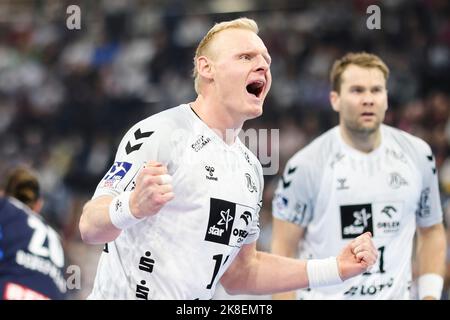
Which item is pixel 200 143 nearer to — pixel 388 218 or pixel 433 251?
pixel 388 218

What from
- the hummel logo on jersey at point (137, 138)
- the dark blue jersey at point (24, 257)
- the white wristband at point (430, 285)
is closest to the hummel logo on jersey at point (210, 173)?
the hummel logo on jersey at point (137, 138)

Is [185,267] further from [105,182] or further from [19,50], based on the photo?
[19,50]

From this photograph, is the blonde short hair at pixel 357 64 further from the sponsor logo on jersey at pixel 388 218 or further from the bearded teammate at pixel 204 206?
the bearded teammate at pixel 204 206

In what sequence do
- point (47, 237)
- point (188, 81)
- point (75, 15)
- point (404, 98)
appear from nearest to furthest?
point (47, 237) → point (75, 15) → point (404, 98) → point (188, 81)

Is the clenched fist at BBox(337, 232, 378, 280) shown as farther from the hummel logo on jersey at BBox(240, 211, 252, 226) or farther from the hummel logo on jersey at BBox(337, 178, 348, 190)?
the hummel logo on jersey at BBox(337, 178, 348, 190)

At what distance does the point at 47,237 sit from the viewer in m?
5.17

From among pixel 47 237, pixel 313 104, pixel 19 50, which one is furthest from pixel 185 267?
pixel 19 50

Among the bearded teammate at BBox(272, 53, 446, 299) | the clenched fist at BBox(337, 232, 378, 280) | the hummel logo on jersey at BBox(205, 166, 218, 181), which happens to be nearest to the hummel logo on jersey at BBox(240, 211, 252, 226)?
the hummel logo on jersey at BBox(205, 166, 218, 181)

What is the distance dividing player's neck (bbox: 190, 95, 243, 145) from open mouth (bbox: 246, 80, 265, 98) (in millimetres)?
195

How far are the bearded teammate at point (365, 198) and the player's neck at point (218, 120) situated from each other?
1714 mm

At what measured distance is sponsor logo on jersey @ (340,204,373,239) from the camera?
5746 mm

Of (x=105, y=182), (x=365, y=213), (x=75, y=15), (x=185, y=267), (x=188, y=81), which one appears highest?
(x=188, y=81)

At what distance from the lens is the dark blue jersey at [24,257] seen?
4961mm

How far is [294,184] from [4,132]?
800 centimetres
